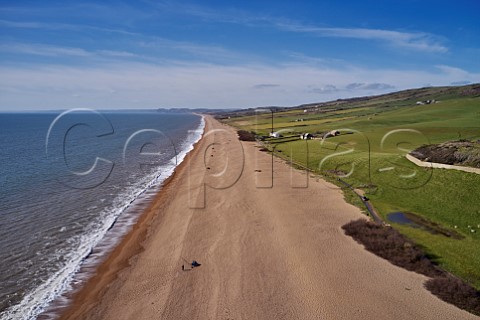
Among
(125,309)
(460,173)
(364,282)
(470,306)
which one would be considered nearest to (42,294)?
(125,309)

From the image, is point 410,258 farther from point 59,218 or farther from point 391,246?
point 59,218

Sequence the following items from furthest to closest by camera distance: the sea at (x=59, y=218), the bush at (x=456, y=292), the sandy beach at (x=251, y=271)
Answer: the sea at (x=59, y=218) < the sandy beach at (x=251, y=271) < the bush at (x=456, y=292)

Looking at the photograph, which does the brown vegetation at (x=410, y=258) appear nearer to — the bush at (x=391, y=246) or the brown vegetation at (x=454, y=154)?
the bush at (x=391, y=246)

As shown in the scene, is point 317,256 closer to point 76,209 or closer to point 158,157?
point 76,209

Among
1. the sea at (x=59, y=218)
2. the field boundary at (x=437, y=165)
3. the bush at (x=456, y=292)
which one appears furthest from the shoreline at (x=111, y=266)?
the field boundary at (x=437, y=165)

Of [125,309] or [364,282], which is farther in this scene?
[364,282]

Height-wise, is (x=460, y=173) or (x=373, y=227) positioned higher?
(x=460, y=173)
